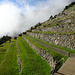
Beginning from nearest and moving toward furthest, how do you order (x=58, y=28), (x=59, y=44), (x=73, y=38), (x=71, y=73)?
1. (x=71, y=73)
2. (x=73, y=38)
3. (x=59, y=44)
4. (x=58, y=28)

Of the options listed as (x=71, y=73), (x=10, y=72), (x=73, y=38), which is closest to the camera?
(x=71, y=73)

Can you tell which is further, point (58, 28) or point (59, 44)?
point (58, 28)

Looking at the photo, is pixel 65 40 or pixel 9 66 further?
pixel 65 40

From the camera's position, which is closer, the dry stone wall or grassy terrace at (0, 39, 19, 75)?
grassy terrace at (0, 39, 19, 75)

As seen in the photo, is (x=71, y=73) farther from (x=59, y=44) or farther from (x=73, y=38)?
(x=59, y=44)

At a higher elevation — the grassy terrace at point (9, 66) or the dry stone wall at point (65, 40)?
the dry stone wall at point (65, 40)

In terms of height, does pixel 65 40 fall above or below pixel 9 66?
above

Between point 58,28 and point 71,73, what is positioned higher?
point 58,28

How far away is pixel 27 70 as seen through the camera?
13445 mm

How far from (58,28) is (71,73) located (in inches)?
755

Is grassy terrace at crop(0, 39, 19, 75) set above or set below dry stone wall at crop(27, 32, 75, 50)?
below

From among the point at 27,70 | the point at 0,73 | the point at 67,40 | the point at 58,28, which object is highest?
the point at 58,28

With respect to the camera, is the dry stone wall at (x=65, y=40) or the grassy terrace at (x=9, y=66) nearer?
the grassy terrace at (x=9, y=66)

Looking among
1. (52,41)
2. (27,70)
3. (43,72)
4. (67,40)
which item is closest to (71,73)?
(43,72)
